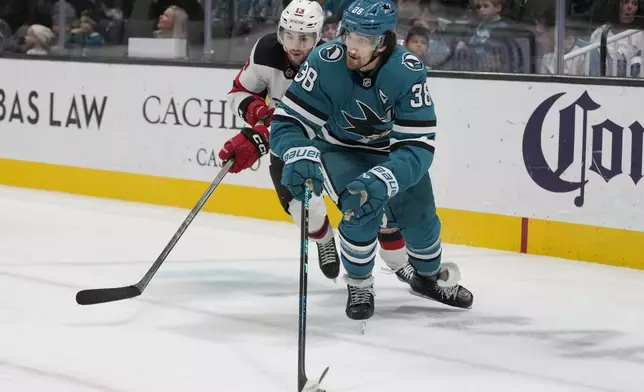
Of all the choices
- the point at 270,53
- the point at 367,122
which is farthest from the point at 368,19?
the point at 270,53

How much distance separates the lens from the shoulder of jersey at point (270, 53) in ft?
13.8

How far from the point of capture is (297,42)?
3979 millimetres

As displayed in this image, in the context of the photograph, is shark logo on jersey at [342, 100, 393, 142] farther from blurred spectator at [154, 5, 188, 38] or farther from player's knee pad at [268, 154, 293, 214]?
blurred spectator at [154, 5, 188, 38]

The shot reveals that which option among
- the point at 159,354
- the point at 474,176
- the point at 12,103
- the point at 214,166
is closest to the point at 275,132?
the point at 159,354

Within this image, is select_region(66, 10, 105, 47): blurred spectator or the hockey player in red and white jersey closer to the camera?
the hockey player in red and white jersey

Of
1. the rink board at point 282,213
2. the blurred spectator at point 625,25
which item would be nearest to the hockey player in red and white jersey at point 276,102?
the rink board at point 282,213

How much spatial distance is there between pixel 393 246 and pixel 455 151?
1.30 meters

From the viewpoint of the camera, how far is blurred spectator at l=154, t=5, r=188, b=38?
617 centimetres

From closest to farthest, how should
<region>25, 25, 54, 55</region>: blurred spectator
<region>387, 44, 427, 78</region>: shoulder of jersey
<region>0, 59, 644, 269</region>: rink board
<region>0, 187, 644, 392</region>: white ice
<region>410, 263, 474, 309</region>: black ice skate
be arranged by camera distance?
<region>0, 187, 644, 392</region>: white ice < <region>387, 44, 427, 78</region>: shoulder of jersey < <region>410, 263, 474, 309</region>: black ice skate < <region>0, 59, 644, 269</region>: rink board < <region>25, 25, 54, 55</region>: blurred spectator

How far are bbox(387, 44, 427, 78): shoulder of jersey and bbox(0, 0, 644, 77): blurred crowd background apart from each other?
1569mm

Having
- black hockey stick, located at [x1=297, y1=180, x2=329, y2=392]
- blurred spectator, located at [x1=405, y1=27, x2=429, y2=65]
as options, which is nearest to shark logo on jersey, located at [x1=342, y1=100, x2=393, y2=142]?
black hockey stick, located at [x1=297, y1=180, x2=329, y2=392]

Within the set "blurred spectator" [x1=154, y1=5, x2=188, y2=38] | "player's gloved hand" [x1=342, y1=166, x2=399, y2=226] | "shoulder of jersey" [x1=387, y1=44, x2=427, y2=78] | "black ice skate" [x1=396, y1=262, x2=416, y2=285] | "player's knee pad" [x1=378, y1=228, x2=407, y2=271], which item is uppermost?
"blurred spectator" [x1=154, y1=5, x2=188, y2=38]

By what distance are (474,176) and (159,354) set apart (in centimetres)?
223

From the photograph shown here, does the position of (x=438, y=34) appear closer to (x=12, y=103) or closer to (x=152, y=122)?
(x=152, y=122)
